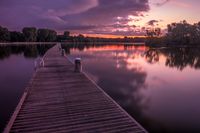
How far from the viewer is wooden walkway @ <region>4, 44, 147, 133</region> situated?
304 inches

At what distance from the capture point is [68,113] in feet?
30.2

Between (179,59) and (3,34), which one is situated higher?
(3,34)

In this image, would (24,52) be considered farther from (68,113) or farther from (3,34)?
(3,34)

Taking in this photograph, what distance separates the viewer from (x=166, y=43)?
4606 inches

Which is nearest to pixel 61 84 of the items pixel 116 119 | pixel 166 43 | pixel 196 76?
pixel 116 119

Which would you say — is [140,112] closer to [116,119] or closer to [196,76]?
[116,119]

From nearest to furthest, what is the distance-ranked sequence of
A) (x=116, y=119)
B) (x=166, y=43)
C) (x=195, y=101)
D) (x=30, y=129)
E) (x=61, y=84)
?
1. (x=30, y=129)
2. (x=116, y=119)
3. (x=61, y=84)
4. (x=195, y=101)
5. (x=166, y=43)

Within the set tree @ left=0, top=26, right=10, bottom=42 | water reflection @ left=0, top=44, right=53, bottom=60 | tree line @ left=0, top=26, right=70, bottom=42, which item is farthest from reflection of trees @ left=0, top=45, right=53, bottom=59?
tree line @ left=0, top=26, right=70, bottom=42

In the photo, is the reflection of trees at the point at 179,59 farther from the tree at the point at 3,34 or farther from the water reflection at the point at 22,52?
the tree at the point at 3,34

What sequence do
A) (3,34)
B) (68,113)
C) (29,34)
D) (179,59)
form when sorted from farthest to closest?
(29,34) < (3,34) < (179,59) < (68,113)

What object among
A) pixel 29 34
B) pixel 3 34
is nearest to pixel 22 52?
pixel 3 34

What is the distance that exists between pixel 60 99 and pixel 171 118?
21.3 ft

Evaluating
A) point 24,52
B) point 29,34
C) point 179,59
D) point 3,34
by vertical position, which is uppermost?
point 29,34

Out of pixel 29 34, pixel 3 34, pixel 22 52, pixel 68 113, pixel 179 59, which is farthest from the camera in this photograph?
pixel 29 34
